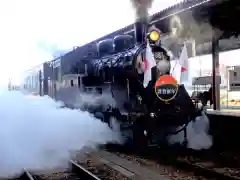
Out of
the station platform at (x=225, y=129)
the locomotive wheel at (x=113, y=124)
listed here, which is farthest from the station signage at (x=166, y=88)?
the station platform at (x=225, y=129)

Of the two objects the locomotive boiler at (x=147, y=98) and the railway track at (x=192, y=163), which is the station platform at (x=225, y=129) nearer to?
the railway track at (x=192, y=163)

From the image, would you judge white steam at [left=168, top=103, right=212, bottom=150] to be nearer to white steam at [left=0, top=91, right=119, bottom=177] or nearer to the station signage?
the station signage

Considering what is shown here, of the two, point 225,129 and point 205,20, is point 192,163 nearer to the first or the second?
point 225,129

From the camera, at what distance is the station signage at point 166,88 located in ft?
23.5

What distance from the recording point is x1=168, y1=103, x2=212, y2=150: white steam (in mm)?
8164

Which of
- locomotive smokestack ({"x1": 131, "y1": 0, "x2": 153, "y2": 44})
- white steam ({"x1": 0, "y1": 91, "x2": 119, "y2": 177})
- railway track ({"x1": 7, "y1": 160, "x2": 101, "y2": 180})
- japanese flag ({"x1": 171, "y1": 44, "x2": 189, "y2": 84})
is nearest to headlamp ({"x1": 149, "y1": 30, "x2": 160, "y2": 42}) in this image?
locomotive smokestack ({"x1": 131, "y1": 0, "x2": 153, "y2": 44})

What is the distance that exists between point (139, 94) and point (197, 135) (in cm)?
200

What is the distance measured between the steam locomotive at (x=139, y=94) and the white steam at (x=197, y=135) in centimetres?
48

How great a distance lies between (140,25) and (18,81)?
1169cm

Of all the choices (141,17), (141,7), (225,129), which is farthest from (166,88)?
(141,7)

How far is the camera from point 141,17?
A: 8.29 meters

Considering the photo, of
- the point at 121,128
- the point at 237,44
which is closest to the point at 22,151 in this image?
the point at 121,128

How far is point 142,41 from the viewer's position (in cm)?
786

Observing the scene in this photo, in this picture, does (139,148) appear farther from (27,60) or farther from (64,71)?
(27,60)
